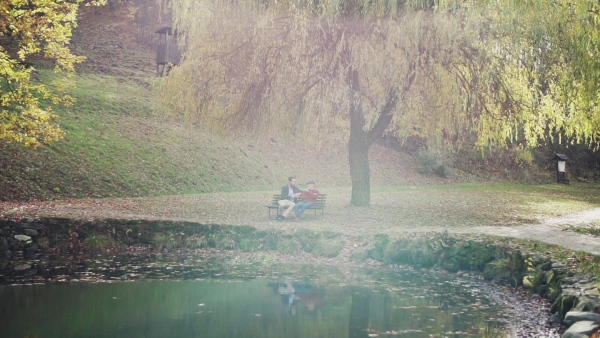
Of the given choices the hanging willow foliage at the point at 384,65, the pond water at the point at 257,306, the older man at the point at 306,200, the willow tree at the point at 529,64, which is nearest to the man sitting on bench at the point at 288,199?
the older man at the point at 306,200

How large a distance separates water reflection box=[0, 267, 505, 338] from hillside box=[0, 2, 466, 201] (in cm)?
866

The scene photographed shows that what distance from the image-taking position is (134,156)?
2423 cm

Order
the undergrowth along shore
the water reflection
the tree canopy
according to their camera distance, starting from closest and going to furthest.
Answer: the water reflection
the undergrowth along shore
the tree canopy

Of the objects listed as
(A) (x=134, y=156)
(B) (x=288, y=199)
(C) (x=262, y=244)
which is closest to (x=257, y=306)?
(C) (x=262, y=244)

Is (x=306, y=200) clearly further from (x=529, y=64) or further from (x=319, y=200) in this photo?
(x=529, y=64)

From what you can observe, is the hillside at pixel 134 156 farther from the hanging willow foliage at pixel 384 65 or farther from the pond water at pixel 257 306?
the pond water at pixel 257 306

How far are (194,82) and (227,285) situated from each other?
807cm

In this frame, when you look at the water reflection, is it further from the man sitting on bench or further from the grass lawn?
the man sitting on bench

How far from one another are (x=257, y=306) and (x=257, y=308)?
125mm

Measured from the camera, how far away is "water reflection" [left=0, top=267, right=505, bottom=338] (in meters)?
8.02

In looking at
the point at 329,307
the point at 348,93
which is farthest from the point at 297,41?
the point at 329,307

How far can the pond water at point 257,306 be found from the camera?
8.03 metres

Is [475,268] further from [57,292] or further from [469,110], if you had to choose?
[57,292]

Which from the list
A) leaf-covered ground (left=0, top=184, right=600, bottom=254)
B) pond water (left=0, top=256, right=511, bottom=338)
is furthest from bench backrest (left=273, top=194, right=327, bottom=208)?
pond water (left=0, top=256, right=511, bottom=338)
